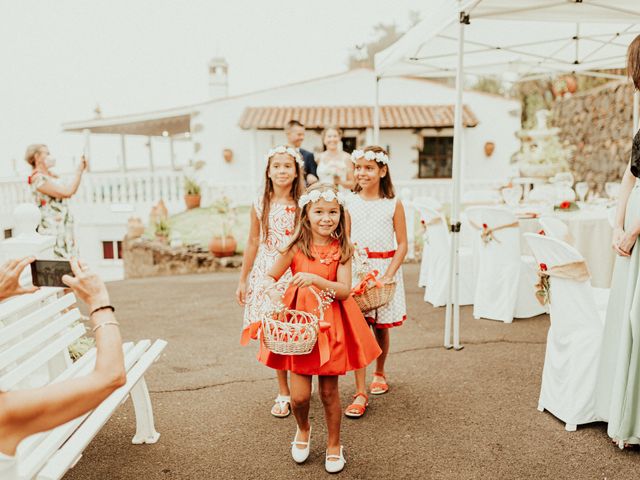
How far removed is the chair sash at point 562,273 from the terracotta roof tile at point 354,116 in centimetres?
1236

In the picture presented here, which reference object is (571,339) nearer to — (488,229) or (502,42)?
(488,229)

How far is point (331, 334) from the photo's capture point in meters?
2.66

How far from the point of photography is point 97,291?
154cm

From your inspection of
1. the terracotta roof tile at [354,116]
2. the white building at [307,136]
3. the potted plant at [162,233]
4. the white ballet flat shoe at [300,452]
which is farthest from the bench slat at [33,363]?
the terracotta roof tile at [354,116]

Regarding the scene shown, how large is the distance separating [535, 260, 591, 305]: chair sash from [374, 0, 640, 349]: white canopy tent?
1175 mm

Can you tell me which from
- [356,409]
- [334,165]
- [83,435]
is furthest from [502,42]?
[83,435]

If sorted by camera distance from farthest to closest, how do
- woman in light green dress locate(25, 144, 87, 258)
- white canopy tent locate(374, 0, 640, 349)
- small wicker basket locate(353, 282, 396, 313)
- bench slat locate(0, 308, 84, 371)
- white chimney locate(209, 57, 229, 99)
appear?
white chimney locate(209, 57, 229, 99) → woman in light green dress locate(25, 144, 87, 258) → white canopy tent locate(374, 0, 640, 349) → small wicker basket locate(353, 282, 396, 313) → bench slat locate(0, 308, 84, 371)

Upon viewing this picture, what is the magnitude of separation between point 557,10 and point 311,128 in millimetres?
11676

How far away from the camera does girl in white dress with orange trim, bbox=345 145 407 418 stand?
3.44 m

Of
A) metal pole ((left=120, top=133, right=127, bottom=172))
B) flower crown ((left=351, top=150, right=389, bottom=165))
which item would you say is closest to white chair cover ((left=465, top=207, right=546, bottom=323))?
flower crown ((left=351, top=150, right=389, bottom=165))

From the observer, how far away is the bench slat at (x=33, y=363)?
2199 mm

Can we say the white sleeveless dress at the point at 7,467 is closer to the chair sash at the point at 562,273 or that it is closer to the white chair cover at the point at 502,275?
the chair sash at the point at 562,273

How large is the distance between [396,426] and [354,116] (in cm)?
1350

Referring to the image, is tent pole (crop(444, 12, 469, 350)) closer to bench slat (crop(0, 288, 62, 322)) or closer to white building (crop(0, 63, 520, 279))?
bench slat (crop(0, 288, 62, 322))
